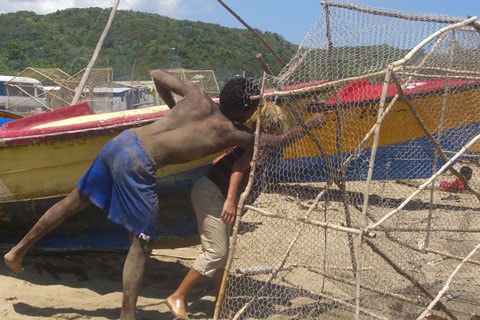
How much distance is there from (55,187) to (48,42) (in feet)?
202

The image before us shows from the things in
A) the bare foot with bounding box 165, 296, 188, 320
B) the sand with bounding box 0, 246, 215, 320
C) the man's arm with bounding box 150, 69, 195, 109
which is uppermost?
the man's arm with bounding box 150, 69, 195, 109

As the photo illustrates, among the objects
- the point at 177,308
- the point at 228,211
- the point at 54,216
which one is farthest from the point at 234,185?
the point at 54,216

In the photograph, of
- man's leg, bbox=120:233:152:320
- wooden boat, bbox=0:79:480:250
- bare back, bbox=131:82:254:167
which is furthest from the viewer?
wooden boat, bbox=0:79:480:250

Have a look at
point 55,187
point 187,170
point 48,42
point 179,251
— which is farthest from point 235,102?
point 48,42

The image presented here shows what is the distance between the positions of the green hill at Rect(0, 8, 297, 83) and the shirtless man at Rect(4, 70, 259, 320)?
38.5 m

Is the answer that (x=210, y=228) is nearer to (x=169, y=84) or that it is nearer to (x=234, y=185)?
(x=234, y=185)

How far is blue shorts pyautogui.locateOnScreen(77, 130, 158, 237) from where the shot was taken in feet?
11.7

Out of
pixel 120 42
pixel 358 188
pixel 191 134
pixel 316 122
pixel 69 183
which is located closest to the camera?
pixel 191 134

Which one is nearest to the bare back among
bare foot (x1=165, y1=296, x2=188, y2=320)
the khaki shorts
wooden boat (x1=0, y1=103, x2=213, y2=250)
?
the khaki shorts

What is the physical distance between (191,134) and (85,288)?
1.73 metres

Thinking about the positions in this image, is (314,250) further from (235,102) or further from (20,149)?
(20,149)

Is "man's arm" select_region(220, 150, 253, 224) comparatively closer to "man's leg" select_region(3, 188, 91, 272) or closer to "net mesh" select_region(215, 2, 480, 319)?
"net mesh" select_region(215, 2, 480, 319)

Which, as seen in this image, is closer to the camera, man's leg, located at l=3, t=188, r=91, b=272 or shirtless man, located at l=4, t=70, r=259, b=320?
shirtless man, located at l=4, t=70, r=259, b=320

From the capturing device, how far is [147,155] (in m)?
Answer: 3.61
